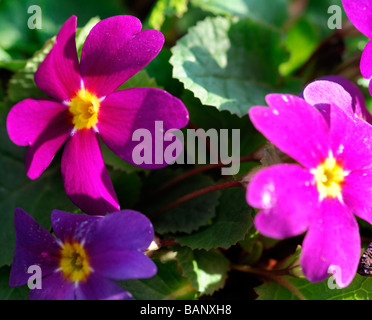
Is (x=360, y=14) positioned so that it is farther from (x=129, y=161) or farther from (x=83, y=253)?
(x=83, y=253)

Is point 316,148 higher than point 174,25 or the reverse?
the reverse

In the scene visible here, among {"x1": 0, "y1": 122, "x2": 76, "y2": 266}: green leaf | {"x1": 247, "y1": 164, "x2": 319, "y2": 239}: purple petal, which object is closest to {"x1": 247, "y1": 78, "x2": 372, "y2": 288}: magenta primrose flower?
{"x1": 247, "y1": 164, "x2": 319, "y2": 239}: purple petal

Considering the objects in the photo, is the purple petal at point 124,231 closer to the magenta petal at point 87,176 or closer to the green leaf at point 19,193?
the magenta petal at point 87,176

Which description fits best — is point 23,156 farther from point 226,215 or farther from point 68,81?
point 226,215

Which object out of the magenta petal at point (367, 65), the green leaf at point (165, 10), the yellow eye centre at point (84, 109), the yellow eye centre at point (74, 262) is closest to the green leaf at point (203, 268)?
the yellow eye centre at point (74, 262)

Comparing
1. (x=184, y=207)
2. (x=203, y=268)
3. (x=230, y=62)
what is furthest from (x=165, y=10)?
(x=203, y=268)

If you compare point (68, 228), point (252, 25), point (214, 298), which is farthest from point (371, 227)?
point (68, 228)
